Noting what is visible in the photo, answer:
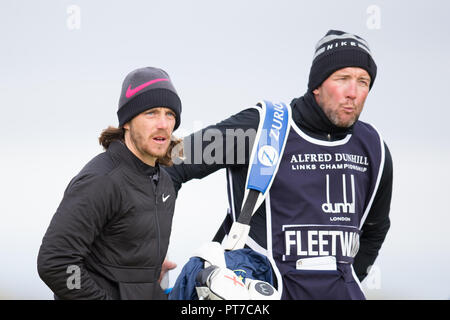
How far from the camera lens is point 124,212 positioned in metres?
2.76

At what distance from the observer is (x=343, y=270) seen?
11.0ft

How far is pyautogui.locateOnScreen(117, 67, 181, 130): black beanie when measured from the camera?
297 centimetres

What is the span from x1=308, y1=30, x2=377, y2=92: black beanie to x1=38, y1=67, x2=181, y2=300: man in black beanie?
0.91 m

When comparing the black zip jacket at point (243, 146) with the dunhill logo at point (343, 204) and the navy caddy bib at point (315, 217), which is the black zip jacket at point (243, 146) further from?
the dunhill logo at point (343, 204)

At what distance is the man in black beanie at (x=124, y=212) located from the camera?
262 cm

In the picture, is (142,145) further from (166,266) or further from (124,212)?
(166,266)

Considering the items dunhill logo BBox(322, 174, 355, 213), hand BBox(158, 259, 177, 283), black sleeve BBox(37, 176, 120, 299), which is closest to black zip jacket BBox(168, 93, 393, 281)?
dunhill logo BBox(322, 174, 355, 213)

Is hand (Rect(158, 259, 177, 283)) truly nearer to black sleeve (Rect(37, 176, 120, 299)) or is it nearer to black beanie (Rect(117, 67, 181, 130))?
black sleeve (Rect(37, 176, 120, 299))

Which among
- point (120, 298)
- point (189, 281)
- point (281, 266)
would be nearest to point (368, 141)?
point (281, 266)

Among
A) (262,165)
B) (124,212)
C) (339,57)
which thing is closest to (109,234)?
(124,212)

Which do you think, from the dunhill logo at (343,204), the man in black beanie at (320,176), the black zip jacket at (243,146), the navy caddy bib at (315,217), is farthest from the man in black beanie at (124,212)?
the dunhill logo at (343,204)

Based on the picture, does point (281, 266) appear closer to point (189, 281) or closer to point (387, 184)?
point (189, 281)

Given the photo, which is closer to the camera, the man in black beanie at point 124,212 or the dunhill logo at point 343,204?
the man in black beanie at point 124,212

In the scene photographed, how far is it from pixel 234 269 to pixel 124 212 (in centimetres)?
66
